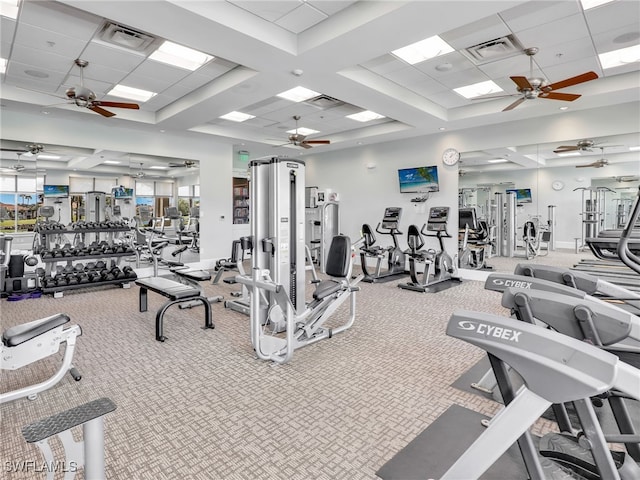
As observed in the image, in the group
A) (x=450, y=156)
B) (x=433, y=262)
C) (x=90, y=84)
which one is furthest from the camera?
(x=450, y=156)

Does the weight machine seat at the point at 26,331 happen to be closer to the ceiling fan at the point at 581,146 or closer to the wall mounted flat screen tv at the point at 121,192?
the wall mounted flat screen tv at the point at 121,192

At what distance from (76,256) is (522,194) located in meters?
8.31

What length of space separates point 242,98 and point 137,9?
2.45 meters

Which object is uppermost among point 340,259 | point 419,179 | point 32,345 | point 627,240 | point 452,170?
point 452,170

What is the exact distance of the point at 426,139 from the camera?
807 cm

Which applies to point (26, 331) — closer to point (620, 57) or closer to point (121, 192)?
point (121, 192)

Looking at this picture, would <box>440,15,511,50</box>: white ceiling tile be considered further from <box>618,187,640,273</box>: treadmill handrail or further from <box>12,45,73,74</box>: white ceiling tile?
<box>12,45,73,74</box>: white ceiling tile

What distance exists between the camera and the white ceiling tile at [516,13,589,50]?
3.71 meters

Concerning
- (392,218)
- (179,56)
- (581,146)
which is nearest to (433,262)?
(392,218)

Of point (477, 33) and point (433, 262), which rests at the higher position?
point (477, 33)

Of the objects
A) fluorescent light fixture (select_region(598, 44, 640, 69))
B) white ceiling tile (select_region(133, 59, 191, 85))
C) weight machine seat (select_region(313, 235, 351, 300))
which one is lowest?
weight machine seat (select_region(313, 235, 351, 300))

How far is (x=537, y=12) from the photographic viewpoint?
3.53m

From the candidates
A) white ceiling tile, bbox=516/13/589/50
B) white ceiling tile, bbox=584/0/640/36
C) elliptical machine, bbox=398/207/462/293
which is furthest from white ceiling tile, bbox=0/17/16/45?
elliptical machine, bbox=398/207/462/293

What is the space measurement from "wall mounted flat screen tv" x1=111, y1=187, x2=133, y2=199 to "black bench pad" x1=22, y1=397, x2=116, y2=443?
23.2 feet
